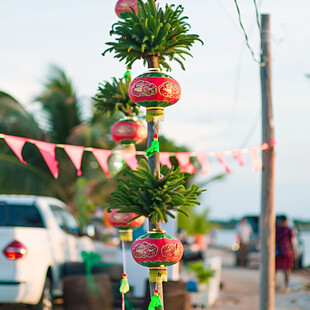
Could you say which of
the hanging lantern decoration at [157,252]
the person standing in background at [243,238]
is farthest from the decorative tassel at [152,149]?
the person standing in background at [243,238]

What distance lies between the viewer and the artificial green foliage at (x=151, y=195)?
4801 mm

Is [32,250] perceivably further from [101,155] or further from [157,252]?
[157,252]

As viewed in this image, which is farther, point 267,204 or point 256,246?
point 256,246

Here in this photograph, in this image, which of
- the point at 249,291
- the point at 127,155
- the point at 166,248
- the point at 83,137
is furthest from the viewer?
the point at 83,137

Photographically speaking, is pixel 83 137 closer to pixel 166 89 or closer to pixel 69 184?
pixel 69 184

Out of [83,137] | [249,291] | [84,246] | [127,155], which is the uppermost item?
[83,137]

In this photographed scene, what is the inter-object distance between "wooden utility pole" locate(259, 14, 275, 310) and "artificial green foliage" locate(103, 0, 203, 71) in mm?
4738

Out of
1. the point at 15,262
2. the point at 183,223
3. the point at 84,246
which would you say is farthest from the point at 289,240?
the point at 183,223

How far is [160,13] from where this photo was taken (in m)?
5.10

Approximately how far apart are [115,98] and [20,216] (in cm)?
326

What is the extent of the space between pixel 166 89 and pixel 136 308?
5.55 metres

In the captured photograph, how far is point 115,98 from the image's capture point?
6.73 m

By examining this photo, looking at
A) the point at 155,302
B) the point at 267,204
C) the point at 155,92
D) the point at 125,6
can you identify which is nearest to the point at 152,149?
the point at 155,92

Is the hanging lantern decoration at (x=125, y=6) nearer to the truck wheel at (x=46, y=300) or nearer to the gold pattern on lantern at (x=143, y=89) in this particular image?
the gold pattern on lantern at (x=143, y=89)
